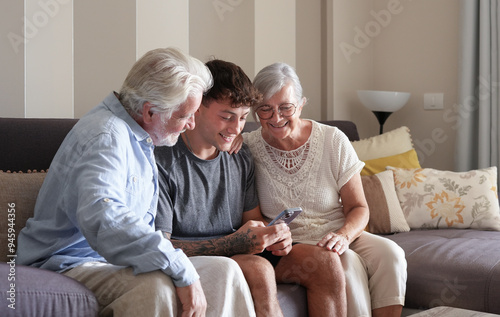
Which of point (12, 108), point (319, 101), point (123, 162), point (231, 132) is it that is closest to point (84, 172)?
point (123, 162)

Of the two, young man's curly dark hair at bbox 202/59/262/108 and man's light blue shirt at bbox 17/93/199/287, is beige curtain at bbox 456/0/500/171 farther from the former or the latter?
man's light blue shirt at bbox 17/93/199/287

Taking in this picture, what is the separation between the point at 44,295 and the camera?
1391 mm

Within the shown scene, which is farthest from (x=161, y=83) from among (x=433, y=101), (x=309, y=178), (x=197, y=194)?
(x=433, y=101)

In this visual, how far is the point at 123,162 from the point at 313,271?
755 millimetres

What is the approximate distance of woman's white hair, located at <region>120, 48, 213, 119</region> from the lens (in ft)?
5.42

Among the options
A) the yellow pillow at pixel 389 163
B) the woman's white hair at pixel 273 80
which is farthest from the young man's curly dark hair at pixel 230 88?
the yellow pillow at pixel 389 163

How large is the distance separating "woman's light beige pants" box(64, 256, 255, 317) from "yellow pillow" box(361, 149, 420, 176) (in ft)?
5.21

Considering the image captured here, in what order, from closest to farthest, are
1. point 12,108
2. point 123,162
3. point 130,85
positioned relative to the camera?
point 123,162 < point 130,85 < point 12,108

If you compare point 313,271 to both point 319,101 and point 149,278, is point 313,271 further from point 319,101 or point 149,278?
point 319,101

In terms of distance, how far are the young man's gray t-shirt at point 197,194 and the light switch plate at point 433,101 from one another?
2179 mm

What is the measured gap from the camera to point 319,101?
4.05 metres

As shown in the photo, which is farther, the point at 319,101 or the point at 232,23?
the point at 319,101

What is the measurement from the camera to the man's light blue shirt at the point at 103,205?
4.70 ft

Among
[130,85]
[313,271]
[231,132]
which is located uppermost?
[130,85]
